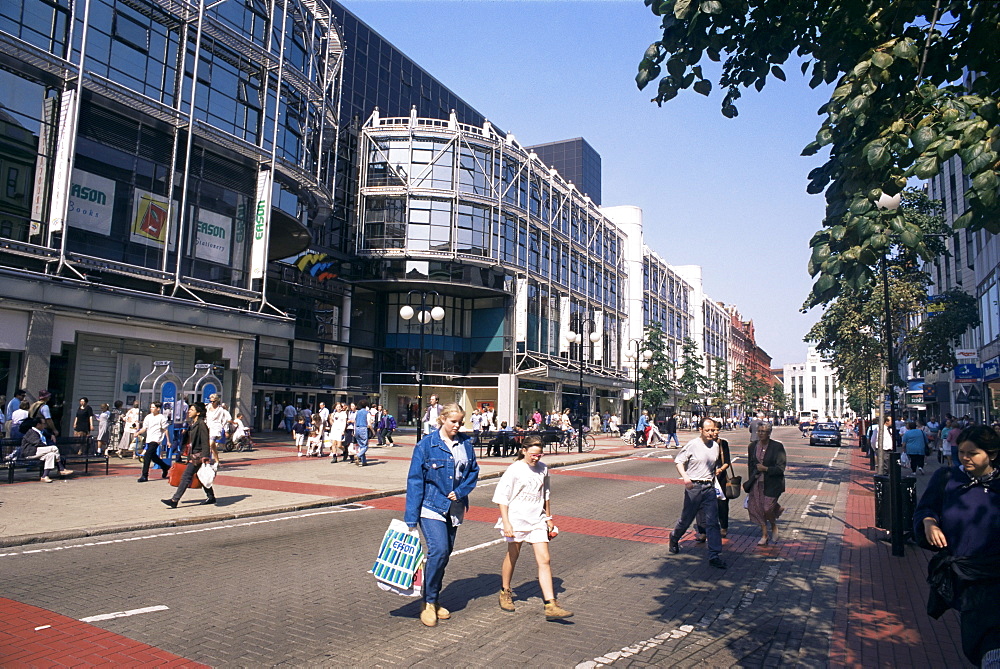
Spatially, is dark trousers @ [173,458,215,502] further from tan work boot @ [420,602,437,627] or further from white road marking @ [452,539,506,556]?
tan work boot @ [420,602,437,627]

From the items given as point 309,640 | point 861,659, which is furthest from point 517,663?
point 861,659

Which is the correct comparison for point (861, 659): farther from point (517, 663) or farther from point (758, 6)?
point (758, 6)

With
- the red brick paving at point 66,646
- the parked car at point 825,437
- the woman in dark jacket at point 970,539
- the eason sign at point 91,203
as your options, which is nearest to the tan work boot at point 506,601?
the red brick paving at point 66,646

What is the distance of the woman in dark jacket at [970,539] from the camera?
3.49m

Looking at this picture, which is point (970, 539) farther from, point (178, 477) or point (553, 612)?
point (178, 477)

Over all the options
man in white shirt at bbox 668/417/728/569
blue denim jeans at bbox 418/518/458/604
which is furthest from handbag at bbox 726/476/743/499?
blue denim jeans at bbox 418/518/458/604

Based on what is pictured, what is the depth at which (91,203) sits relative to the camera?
2289 centimetres

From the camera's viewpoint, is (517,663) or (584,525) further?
(584,525)

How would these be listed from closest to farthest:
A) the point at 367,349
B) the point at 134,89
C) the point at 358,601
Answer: the point at 358,601, the point at 134,89, the point at 367,349

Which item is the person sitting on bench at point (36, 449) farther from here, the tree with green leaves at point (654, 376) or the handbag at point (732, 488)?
the tree with green leaves at point (654, 376)

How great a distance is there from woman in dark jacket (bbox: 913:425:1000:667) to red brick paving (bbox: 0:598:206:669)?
4777 mm

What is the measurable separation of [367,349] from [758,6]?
141 feet

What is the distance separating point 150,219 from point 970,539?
2664cm

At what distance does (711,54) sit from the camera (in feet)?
14.8
